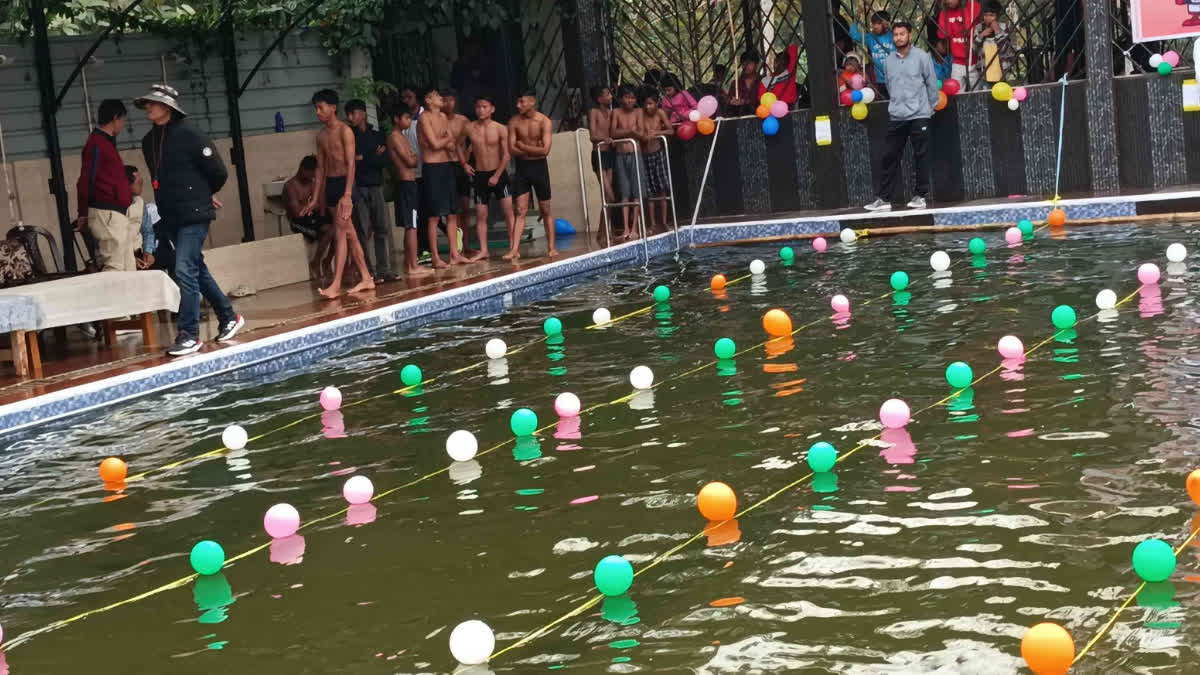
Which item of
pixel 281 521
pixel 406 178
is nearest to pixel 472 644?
pixel 281 521

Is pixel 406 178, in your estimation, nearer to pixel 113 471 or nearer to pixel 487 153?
pixel 487 153

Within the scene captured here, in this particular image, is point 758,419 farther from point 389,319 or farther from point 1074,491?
point 389,319

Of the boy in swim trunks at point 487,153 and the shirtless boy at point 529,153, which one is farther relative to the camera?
the shirtless boy at point 529,153

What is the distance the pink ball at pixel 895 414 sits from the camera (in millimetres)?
6324

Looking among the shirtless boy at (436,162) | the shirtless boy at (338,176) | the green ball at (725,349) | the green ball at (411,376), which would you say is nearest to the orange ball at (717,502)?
the green ball at (725,349)

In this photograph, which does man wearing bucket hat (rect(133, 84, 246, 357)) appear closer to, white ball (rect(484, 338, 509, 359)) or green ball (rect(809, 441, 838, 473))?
white ball (rect(484, 338, 509, 359))

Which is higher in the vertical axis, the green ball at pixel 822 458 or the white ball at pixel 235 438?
the white ball at pixel 235 438

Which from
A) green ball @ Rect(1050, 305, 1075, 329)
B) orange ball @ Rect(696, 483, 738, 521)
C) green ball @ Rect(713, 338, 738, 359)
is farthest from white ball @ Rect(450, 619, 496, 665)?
green ball @ Rect(1050, 305, 1075, 329)

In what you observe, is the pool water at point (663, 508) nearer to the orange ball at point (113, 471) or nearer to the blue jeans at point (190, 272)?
the orange ball at point (113, 471)

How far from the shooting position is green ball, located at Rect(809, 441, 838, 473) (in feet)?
18.8

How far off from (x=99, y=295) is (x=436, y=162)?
13.0ft

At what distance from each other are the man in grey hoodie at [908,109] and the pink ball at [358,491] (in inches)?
374

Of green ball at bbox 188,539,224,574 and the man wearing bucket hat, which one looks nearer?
green ball at bbox 188,539,224,574

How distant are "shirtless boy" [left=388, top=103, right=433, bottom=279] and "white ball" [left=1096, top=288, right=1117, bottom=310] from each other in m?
6.39
